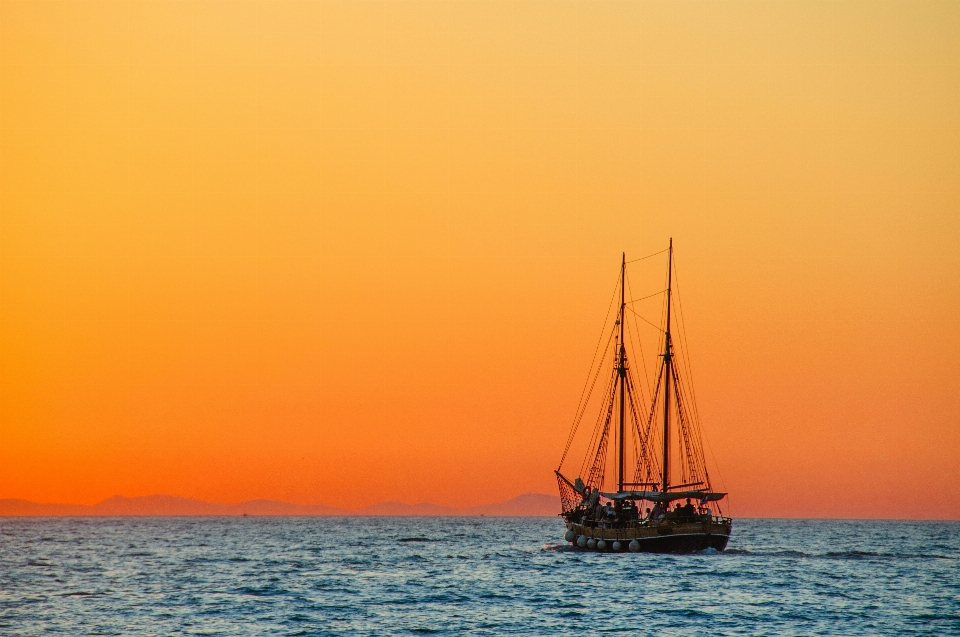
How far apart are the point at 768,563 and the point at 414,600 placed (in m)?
41.1

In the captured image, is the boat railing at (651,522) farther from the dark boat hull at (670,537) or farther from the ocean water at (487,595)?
the ocean water at (487,595)

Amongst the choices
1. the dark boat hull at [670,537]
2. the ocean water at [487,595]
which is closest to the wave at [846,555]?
the ocean water at [487,595]

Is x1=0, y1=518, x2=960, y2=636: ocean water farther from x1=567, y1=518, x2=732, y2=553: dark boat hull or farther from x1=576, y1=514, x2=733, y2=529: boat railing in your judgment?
x1=576, y1=514, x2=733, y2=529: boat railing

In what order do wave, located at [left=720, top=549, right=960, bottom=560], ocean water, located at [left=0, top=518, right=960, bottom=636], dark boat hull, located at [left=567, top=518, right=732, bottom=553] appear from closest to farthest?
ocean water, located at [left=0, top=518, right=960, bottom=636] < dark boat hull, located at [left=567, top=518, right=732, bottom=553] < wave, located at [left=720, top=549, right=960, bottom=560]

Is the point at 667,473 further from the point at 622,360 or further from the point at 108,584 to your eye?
the point at 108,584

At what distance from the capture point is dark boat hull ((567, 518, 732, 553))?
10300 cm

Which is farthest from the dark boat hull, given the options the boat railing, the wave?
the wave

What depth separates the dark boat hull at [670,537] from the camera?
4055 inches

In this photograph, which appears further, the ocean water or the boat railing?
the boat railing

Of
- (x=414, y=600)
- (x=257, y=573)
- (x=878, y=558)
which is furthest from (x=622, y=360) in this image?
(x=414, y=600)

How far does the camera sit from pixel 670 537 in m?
103

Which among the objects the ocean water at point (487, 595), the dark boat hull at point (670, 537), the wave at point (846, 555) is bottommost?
the ocean water at point (487, 595)

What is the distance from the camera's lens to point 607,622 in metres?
62.4

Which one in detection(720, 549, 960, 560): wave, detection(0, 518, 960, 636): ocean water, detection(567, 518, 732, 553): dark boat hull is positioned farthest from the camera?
detection(720, 549, 960, 560): wave
